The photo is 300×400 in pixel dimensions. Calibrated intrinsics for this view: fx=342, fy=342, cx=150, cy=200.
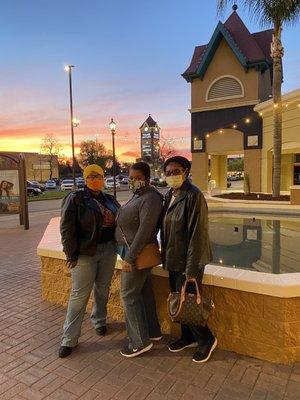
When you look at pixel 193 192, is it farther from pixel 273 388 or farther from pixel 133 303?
pixel 273 388

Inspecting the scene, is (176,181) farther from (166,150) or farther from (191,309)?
(166,150)

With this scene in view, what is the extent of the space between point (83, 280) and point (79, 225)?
0.58 meters

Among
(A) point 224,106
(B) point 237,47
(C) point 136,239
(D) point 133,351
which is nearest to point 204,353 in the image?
(D) point 133,351

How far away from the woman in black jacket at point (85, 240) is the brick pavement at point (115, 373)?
29 centimetres

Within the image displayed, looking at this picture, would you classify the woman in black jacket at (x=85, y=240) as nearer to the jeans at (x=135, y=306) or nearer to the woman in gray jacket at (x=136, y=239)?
the woman in gray jacket at (x=136, y=239)

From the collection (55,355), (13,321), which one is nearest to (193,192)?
(55,355)

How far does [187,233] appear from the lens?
10.1 ft

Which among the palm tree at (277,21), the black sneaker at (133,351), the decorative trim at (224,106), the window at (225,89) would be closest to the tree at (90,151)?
the decorative trim at (224,106)

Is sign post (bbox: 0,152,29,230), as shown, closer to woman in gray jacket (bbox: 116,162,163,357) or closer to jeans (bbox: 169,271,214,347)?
woman in gray jacket (bbox: 116,162,163,357)

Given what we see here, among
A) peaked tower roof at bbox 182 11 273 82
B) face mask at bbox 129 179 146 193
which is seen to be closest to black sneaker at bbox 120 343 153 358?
face mask at bbox 129 179 146 193

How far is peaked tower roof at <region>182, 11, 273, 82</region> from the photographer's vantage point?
877 inches

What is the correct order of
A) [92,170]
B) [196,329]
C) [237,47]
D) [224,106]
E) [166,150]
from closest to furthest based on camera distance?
[196,329] < [92,170] < [237,47] < [224,106] < [166,150]

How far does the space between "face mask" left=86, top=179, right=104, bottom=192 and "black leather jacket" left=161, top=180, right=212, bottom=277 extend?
2.69 ft

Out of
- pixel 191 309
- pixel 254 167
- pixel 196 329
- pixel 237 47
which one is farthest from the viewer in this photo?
pixel 237 47
